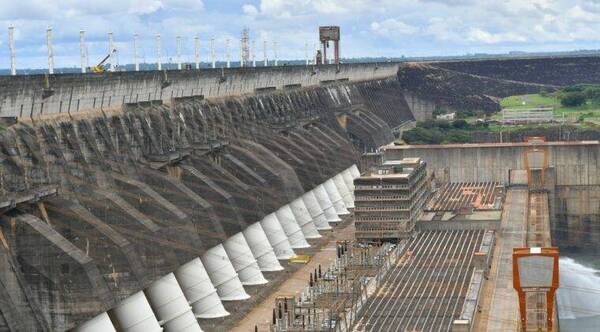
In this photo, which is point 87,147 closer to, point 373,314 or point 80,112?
point 80,112

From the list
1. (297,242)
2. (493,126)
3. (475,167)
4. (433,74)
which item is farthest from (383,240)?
(433,74)

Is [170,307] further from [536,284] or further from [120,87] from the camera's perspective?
[120,87]

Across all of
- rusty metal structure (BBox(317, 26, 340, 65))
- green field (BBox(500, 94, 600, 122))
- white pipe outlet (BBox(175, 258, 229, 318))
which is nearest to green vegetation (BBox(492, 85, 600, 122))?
green field (BBox(500, 94, 600, 122))

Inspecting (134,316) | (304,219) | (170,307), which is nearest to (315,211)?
(304,219)

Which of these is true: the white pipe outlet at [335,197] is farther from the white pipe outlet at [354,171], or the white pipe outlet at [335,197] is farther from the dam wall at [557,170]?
→ the dam wall at [557,170]

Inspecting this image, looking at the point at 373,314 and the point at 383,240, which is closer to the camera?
the point at 373,314

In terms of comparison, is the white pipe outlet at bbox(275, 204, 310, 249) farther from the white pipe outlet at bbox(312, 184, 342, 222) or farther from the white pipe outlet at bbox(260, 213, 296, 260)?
the white pipe outlet at bbox(312, 184, 342, 222)
